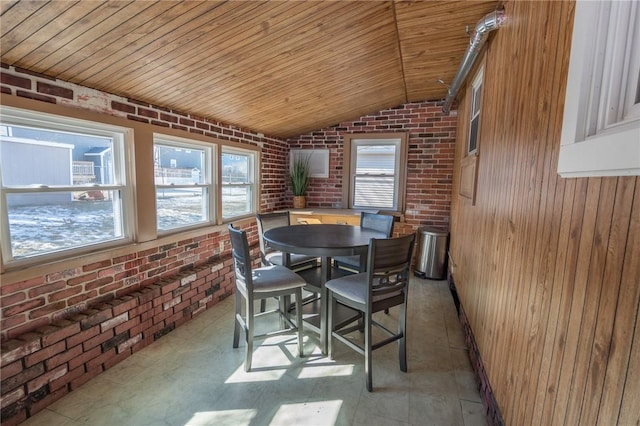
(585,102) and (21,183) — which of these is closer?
(585,102)

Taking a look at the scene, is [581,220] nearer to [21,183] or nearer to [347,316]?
[347,316]

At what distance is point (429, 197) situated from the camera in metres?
4.59

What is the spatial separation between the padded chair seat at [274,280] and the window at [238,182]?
1.52 metres

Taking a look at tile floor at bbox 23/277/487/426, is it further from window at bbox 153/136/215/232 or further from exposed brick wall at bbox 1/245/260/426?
window at bbox 153/136/215/232

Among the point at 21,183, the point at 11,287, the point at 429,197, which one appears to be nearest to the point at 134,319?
the point at 11,287

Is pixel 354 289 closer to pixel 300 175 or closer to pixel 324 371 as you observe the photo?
pixel 324 371

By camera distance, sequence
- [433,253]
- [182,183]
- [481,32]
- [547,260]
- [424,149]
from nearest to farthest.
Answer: [547,260] < [481,32] < [182,183] < [433,253] < [424,149]

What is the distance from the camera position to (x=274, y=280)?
2.29m

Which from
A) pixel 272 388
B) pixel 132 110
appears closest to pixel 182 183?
pixel 132 110

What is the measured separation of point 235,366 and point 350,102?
127 inches

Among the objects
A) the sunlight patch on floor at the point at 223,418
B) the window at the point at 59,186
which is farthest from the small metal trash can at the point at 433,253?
the window at the point at 59,186

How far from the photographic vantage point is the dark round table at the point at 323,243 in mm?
2240

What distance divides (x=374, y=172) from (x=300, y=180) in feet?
3.98

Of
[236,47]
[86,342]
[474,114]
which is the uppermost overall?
[236,47]
